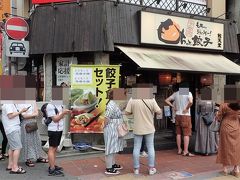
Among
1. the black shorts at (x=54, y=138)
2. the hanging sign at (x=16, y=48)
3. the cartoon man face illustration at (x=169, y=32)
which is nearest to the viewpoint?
the black shorts at (x=54, y=138)

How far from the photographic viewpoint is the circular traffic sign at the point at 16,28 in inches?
400

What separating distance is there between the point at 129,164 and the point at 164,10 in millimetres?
5015

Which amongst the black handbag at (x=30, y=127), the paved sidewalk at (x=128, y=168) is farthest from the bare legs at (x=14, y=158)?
the black handbag at (x=30, y=127)

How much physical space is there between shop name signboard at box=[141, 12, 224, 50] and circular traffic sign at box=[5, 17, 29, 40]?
3509 millimetres

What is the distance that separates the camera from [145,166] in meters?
8.19

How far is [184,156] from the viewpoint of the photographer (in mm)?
9375

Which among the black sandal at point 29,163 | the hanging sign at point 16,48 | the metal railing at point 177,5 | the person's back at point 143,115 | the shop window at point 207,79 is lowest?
the black sandal at point 29,163

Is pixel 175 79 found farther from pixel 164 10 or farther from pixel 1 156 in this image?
pixel 1 156

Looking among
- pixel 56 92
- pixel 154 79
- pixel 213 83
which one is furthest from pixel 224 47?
pixel 56 92

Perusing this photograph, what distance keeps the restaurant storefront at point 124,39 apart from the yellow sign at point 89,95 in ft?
1.64

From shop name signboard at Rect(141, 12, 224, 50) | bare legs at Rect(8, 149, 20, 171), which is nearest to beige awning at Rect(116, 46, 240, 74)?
shop name signboard at Rect(141, 12, 224, 50)

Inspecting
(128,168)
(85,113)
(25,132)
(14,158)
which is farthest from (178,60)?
(14,158)

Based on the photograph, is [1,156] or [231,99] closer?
[231,99]

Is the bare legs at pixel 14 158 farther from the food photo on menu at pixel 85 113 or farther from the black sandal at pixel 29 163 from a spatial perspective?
the food photo on menu at pixel 85 113
